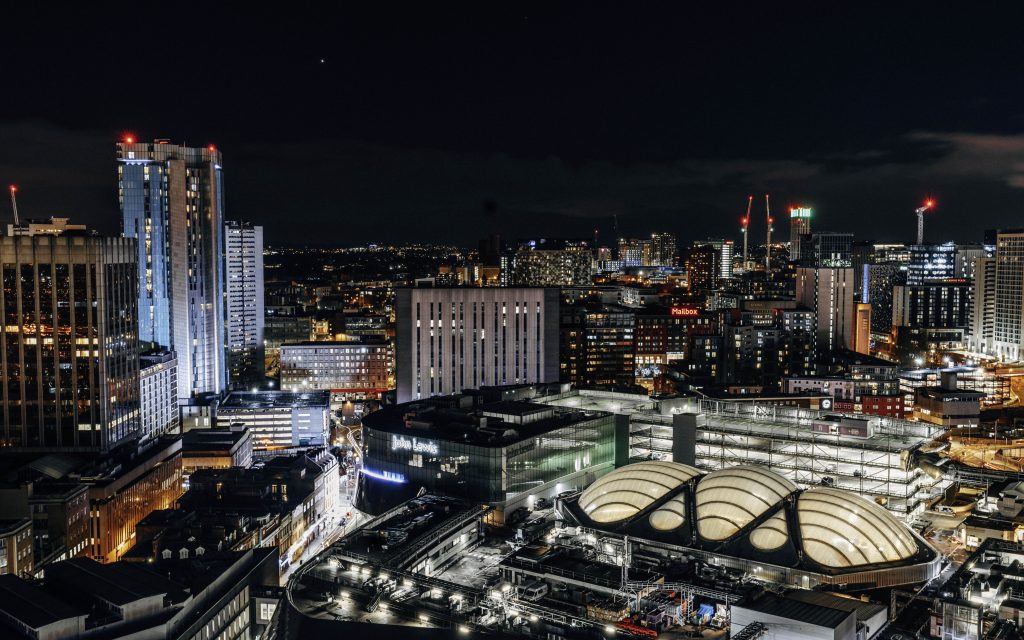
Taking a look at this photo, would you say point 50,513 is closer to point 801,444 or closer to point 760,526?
point 760,526

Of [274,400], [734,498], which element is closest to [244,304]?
[274,400]

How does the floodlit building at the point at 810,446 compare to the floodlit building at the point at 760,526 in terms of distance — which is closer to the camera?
the floodlit building at the point at 760,526

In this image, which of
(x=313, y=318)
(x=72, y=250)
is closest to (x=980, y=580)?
(x=72, y=250)

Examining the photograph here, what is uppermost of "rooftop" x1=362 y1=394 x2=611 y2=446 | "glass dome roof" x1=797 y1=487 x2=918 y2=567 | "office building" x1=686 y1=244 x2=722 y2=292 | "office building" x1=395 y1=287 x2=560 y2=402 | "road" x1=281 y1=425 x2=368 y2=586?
"office building" x1=686 y1=244 x2=722 y2=292

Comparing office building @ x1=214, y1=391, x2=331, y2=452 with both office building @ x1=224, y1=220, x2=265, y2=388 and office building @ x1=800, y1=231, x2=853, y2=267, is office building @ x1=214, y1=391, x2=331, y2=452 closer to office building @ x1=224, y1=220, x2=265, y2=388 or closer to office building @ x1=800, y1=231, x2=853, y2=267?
office building @ x1=224, y1=220, x2=265, y2=388

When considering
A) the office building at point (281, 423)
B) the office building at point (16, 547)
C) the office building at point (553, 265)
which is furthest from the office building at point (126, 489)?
the office building at point (553, 265)

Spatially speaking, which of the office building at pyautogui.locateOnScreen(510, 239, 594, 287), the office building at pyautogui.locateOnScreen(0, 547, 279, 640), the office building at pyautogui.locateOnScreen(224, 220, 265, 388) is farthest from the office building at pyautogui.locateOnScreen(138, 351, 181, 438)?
the office building at pyautogui.locateOnScreen(510, 239, 594, 287)

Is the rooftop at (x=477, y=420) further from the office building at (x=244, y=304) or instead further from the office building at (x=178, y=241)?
the office building at (x=244, y=304)
